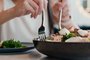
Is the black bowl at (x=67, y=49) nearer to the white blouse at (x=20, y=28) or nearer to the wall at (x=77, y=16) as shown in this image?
the white blouse at (x=20, y=28)

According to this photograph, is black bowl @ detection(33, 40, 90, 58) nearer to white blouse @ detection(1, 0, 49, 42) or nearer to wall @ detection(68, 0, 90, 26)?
white blouse @ detection(1, 0, 49, 42)

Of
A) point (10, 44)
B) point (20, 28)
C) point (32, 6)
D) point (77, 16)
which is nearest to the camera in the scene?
point (10, 44)

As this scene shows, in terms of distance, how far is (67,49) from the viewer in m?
0.63

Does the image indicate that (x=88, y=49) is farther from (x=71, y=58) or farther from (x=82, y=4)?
(x=82, y=4)

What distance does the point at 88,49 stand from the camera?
2.05 ft

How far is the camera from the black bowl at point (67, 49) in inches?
24.4

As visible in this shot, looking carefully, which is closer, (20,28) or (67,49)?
(67,49)

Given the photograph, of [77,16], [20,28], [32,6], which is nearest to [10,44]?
[32,6]

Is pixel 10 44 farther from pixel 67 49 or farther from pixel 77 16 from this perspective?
pixel 77 16

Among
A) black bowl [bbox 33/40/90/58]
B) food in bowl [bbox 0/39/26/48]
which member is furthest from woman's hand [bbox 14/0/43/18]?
black bowl [bbox 33/40/90/58]

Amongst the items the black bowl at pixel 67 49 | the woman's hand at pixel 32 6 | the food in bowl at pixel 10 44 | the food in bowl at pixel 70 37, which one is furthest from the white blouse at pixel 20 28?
the black bowl at pixel 67 49

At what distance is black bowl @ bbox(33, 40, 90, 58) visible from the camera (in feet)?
2.03

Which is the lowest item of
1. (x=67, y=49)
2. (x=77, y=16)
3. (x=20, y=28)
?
(x=67, y=49)

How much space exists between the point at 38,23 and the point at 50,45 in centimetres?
119
